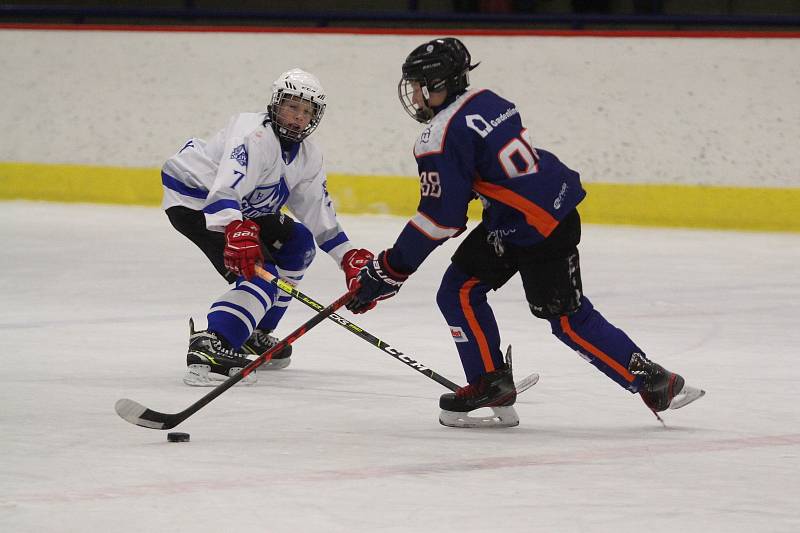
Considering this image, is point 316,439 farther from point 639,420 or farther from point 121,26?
point 121,26

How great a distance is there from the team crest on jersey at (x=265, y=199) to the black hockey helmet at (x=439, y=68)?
0.96 metres

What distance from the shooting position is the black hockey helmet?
345cm

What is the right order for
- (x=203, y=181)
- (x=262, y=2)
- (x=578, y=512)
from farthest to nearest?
(x=262, y=2), (x=203, y=181), (x=578, y=512)

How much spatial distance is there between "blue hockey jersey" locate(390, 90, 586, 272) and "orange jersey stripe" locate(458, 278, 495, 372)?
0.55 ft

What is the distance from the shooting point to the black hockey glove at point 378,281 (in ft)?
11.3

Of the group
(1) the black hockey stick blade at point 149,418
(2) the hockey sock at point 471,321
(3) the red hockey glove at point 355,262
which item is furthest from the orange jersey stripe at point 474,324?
(1) the black hockey stick blade at point 149,418

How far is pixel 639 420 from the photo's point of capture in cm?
368

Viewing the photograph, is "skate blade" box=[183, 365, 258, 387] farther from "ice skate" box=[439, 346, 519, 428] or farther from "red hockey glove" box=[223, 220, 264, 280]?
"ice skate" box=[439, 346, 519, 428]

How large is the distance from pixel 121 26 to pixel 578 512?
7708 mm

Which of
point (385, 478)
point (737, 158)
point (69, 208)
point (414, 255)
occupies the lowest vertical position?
point (69, 208)

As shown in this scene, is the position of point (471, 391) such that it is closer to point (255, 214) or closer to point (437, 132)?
point (437, 132)

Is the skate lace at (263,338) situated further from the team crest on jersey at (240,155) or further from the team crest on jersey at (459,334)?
the team crest on jersey at (459,334)

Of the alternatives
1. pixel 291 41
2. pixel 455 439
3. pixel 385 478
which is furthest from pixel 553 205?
pixel 291 41

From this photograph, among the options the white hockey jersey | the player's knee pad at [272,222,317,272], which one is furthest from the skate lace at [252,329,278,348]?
the white hockey jersey
